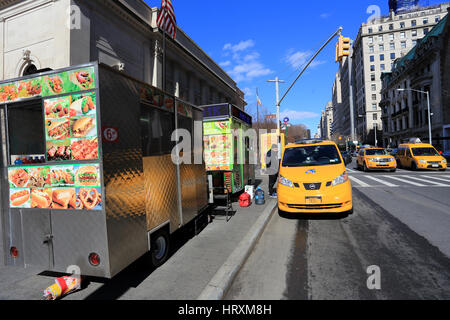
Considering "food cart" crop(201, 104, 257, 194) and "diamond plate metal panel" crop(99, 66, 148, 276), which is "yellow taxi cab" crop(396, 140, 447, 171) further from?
"diamond plate metal panel" crop(99, 66, 148, 276)

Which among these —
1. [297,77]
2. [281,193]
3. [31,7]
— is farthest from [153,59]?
[281,193]

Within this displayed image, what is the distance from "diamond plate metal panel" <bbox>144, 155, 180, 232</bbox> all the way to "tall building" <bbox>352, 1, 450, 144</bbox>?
281ft

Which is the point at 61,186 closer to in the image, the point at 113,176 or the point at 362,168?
the point at 113,176

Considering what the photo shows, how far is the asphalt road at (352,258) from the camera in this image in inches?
121

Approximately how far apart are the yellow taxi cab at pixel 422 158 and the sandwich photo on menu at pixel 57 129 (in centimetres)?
2060

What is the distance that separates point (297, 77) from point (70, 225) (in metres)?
11.6

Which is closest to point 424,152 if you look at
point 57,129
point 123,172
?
point 123,172

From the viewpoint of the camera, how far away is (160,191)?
3908 mm

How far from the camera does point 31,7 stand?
1268cm

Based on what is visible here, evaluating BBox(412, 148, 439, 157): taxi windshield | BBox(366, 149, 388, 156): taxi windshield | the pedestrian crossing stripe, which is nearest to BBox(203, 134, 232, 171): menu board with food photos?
the pedestrian crossing stripe

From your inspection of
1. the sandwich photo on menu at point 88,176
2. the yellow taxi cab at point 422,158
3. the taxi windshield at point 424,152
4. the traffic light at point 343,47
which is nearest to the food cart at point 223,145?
the traffic light at point 343,47

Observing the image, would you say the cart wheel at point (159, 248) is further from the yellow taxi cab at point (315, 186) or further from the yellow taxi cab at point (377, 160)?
the yellow taxi cab at point (377, 160)

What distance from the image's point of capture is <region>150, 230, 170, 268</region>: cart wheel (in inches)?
149

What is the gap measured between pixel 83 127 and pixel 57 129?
1.48 ft
